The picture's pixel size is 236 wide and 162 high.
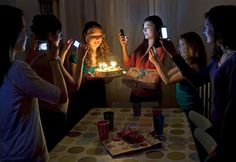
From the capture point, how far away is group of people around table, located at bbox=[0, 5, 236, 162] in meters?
1.17

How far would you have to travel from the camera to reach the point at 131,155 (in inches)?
54.7

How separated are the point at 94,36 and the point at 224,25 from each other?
1.37 metres

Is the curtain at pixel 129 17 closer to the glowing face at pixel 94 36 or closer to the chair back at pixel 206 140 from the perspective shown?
the glowing face at pixel 94 36

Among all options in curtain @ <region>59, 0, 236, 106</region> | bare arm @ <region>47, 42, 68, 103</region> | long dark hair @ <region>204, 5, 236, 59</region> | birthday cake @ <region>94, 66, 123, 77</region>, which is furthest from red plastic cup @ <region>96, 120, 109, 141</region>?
curtain @ <region>59, 0, 236, 106</region>

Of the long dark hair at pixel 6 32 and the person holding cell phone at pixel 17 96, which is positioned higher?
the long dark hair at pixel 6 32

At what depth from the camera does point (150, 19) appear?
270 centimetres

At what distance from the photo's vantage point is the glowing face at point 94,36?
9.09 feet

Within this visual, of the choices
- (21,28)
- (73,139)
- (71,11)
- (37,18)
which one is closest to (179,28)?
(71,11)

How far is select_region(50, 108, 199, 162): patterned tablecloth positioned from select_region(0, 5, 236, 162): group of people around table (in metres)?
0.16

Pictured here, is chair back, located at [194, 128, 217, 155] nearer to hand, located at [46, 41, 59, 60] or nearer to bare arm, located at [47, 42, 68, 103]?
bare arm, located at [47, 42, 68, 103]

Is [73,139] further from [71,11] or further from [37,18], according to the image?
[71,11]

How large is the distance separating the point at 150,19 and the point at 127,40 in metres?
0.58

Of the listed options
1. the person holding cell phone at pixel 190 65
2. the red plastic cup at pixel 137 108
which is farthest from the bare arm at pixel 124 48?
the red plastic cup at pixel 137 108

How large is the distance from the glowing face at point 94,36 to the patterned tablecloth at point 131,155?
1.02 meters
